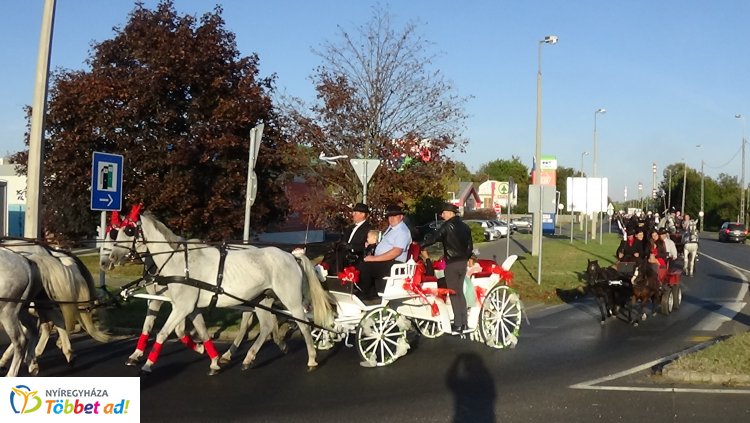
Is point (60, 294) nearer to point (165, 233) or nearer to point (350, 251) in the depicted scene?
point (165, 233)

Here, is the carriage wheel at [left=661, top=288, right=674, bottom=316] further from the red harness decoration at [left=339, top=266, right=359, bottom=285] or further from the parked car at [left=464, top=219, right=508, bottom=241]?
the parked car at [left=464, top=219, right=508, bottom=241]

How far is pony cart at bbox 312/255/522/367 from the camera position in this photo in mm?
10086

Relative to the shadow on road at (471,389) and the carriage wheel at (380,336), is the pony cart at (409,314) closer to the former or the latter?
the carriage wheel at (380,336)

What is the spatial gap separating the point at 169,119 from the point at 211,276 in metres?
11.2

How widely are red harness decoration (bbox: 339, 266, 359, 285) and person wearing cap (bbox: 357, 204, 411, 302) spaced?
0.48 feet

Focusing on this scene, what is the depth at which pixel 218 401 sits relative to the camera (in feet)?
25.9

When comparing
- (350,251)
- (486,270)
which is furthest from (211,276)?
(486,270)

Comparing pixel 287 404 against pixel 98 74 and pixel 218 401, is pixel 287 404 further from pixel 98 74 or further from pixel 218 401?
pixel 98 74

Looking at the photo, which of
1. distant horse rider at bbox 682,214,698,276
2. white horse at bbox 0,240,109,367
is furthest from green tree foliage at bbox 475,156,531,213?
white horse at bbox 0,240,109,367

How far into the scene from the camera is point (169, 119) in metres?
19.5

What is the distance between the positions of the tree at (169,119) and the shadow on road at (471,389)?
10.8 meters

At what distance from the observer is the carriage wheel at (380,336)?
996cm

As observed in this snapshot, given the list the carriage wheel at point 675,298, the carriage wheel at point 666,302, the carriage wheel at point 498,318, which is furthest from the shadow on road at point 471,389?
the carriage wheel at point 675,298

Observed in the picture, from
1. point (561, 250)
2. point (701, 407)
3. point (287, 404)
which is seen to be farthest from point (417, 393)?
point (561, 250)
